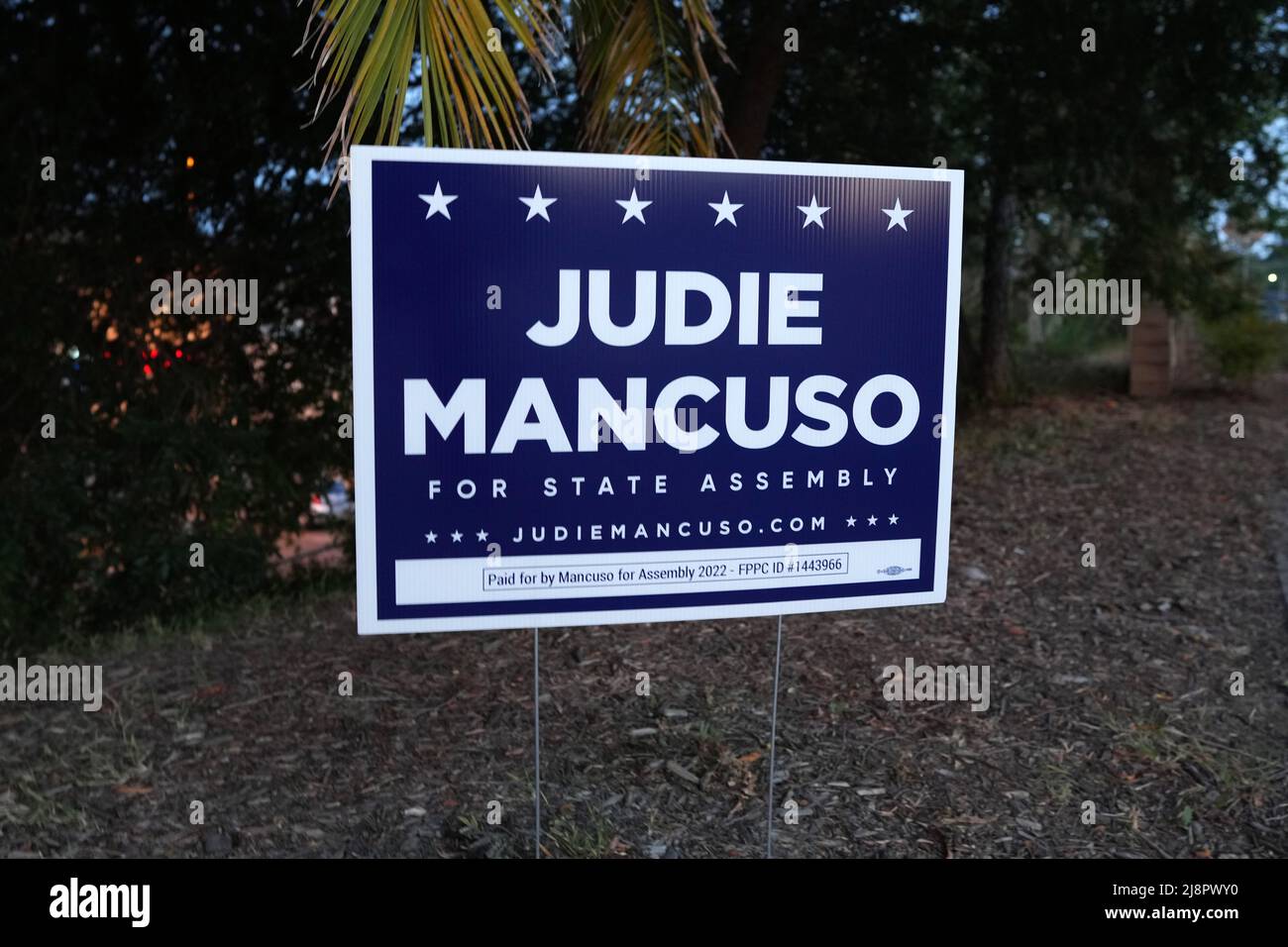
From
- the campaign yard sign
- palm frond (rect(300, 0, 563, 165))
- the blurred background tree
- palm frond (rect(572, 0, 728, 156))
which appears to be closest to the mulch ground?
the campaign yard sign

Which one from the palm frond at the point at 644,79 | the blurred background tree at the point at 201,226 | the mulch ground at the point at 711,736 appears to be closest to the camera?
the mulch ground at the point at 711,736

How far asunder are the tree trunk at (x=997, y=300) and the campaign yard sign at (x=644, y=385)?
29.7ft

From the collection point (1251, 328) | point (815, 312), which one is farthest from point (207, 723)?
point (1251, 328)

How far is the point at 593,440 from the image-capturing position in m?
3.18

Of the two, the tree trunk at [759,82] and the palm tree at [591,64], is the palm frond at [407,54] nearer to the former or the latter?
the palm tree at [591,64]

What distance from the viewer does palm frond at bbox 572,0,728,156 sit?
5.18 metres

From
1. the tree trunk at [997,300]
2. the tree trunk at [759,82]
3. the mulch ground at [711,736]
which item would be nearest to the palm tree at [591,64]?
the tree trunk at [759,82]

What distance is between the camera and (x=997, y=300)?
12461mm

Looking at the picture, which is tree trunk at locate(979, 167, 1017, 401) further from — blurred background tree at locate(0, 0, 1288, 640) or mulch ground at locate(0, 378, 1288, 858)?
mulch ground at locate(0, 378, 1288, 858)

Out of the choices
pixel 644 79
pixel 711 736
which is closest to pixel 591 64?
pixel 644 79

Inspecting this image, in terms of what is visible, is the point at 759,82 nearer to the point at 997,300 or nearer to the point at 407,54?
the point at 407,54

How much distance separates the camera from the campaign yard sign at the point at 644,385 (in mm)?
3037

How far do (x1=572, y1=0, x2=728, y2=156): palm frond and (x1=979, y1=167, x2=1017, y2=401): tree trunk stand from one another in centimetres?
715

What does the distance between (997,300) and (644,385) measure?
10.2 meters
